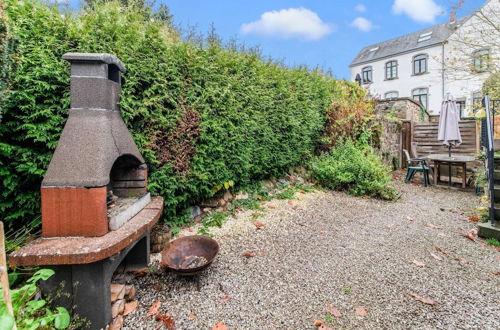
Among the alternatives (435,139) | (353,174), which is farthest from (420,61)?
(353,174)

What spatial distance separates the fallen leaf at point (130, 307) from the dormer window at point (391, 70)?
90.4 ft

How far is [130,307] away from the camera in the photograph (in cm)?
207

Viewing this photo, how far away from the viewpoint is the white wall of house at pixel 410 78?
1998 cm

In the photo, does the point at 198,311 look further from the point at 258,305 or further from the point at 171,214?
the point at 171,214

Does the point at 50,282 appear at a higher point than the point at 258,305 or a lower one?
higher

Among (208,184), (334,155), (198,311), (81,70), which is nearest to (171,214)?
(208,184)

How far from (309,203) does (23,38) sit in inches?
183

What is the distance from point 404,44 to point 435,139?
65.2ft

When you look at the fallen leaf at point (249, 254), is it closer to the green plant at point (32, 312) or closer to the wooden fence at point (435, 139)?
the green plant at point (32, 312)

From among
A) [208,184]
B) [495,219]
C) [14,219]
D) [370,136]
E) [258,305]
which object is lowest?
[258,305]

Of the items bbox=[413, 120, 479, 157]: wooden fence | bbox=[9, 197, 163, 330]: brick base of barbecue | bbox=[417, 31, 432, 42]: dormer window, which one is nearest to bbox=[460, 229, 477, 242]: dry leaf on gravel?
bbox=[9, 197, 163, 330]: brick base of barbecue

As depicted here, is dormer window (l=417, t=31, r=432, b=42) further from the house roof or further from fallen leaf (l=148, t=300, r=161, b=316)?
fallen leaf (l=148, t=300, r=161, b=316)

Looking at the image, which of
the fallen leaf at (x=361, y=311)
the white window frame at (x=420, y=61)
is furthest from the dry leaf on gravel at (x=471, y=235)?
the white window frame at (x=420, y=61)

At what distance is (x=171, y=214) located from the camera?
3436 mm
